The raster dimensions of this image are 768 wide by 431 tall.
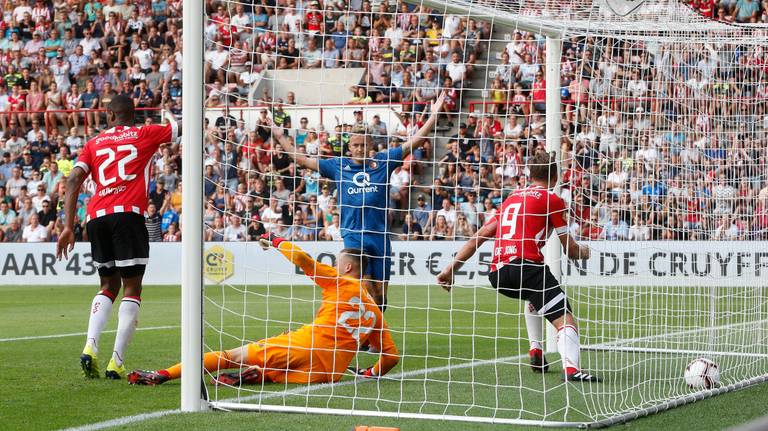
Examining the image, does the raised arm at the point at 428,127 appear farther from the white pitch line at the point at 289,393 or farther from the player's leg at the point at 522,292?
the white pitch line at the point at 289,393

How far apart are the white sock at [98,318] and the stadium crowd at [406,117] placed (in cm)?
112

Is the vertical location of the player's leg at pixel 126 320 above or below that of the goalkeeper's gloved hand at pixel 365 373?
above

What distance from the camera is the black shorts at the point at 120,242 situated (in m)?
7.87

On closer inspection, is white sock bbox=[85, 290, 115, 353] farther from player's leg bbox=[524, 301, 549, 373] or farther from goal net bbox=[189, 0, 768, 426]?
player's leg bbox=[524, 301, 549, 373]

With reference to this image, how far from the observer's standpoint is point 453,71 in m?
12.5

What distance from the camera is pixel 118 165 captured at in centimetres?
800

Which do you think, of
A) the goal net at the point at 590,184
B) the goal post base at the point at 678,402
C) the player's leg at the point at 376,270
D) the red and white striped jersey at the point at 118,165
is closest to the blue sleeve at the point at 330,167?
the goal net at the point at 590,184

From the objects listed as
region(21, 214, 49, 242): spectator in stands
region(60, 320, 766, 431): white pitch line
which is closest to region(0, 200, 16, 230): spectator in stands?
region(21, 214, 49, 242): spectator in stands

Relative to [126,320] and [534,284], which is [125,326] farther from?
[534,284]

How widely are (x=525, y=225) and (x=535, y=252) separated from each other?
0.21 meters

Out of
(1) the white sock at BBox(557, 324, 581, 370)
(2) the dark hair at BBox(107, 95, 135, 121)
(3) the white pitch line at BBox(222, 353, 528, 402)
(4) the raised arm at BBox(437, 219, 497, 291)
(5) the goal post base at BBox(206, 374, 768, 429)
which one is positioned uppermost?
(2) the dark hair at BBox(107, 95, 135, 121)

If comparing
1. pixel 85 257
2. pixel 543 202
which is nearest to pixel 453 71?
pixel 543 202

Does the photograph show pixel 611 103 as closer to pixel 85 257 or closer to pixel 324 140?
pixel 324 140

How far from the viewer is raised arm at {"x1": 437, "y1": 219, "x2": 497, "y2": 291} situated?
711 cm
